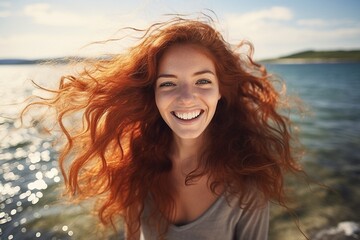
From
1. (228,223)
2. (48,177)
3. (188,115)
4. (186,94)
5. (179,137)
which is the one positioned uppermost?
(186,94)

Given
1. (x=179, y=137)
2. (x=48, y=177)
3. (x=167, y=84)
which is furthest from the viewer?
(x=48, y=177)

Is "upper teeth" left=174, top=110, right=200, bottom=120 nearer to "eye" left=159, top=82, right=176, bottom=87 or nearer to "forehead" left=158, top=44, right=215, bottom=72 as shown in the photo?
"eye" left=159, top=82, right=176, bottom=87

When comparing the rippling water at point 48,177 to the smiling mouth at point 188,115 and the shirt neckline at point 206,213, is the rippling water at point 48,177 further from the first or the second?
the shirt neckline at point 206,213

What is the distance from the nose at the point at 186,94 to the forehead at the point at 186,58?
0.50 ft

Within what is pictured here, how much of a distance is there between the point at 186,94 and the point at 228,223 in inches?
46.6

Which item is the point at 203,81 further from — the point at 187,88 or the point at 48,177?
the point at 48,177

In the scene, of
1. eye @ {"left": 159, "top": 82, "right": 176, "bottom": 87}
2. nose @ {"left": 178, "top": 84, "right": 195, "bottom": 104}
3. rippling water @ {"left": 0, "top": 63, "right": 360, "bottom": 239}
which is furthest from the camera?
rippling water @ {"left": 0, "top": 63, "right": 360, "bottom": 239}

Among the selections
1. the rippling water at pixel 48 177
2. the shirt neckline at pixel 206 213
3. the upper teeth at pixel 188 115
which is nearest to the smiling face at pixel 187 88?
the upper teeth at pixel 188 115

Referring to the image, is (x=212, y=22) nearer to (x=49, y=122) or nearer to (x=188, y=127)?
(x=188, y=127)

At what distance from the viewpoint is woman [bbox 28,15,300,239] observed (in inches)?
102

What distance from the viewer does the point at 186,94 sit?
8.11ft

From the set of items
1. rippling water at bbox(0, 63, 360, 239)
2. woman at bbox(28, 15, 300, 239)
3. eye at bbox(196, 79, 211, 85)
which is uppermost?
eye at bbox(196, 79, 211, 85)

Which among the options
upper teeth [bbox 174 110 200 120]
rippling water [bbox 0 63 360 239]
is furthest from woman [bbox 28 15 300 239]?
rippling water [bbox 0 63 360 239]

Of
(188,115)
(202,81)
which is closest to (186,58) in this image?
(202,81)
